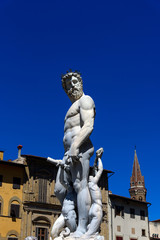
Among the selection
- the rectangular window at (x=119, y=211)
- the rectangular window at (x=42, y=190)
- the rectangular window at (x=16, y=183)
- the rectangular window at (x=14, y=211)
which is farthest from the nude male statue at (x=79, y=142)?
the rectangular window at (x=119, y=211)

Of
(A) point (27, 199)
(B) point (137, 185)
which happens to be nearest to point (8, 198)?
(A) point (27, 199)

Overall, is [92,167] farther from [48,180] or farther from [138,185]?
[138,185]

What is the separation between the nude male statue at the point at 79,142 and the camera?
19.7 feet

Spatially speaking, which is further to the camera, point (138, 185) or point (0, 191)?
point (138, 185)

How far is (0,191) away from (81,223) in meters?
29.7

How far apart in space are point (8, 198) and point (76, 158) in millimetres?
29861

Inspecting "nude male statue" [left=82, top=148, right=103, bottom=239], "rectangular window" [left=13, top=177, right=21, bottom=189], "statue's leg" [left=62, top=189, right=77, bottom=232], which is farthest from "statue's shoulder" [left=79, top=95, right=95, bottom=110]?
"rectangular window" [left=13, top=177, right=21, bottom=189]

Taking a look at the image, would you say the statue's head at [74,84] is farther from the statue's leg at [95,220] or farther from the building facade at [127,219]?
the building facade at [127,219]

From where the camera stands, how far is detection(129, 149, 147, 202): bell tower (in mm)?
98688

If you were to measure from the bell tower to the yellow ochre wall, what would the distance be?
6665 cm

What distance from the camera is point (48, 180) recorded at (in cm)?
3719

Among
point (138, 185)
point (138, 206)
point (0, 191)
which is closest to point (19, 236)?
point (0, 191)

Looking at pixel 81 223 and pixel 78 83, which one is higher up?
pixel 78 83

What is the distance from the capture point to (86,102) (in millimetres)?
6523
